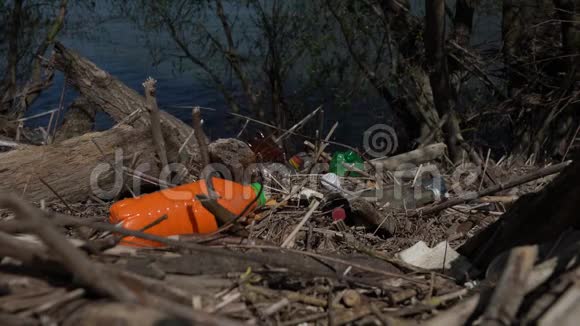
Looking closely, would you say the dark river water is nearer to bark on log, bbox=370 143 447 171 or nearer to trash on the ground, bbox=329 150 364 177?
bark on log, bbox=370 143 447 171

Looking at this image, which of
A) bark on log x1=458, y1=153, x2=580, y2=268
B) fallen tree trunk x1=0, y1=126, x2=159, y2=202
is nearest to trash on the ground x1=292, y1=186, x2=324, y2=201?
fallen tree trunk x1=0, y1=126, x2=159, y2=202

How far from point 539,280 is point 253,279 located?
85 centimetres

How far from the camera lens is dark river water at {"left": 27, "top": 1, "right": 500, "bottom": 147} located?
9773 millimetres

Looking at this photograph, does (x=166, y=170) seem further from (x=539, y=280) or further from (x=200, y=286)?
(x=539, y=280)

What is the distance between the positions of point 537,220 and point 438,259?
48 cm

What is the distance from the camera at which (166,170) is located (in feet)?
13.2

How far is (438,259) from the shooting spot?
249 cm

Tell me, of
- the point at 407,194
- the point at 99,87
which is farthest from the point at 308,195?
the point at 99,87

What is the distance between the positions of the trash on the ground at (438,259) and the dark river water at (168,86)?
5.97 meters

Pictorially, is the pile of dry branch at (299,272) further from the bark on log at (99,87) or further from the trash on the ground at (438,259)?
the bark on log at (99,87)

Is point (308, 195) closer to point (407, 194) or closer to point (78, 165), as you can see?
point (407, 194)

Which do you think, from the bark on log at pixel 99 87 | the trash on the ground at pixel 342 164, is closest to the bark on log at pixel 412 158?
the trash on the ground at pixel 342 164

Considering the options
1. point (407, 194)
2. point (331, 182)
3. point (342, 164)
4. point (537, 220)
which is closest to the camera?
point (537, 220)

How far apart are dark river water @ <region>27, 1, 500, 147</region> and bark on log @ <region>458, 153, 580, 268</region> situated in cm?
623
